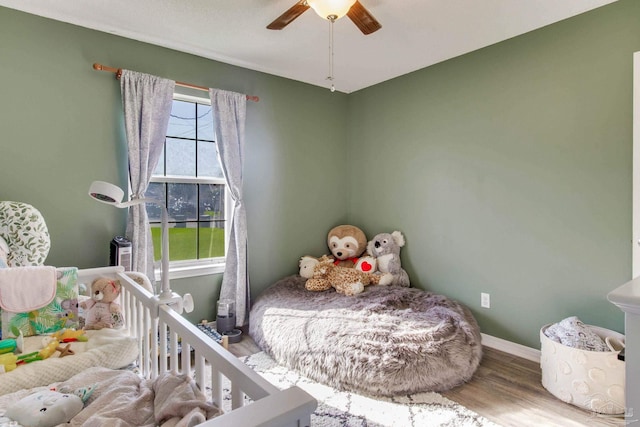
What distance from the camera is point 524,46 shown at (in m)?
2.46

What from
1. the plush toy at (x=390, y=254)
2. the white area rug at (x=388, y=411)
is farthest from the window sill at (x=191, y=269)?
the plush toy at (x=390, y=254)

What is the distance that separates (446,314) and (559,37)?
78.2 inches

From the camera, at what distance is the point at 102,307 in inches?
67.1

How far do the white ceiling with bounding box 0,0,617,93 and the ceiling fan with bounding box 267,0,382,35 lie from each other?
22cm

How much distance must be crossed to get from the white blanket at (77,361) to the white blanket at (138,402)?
0.29 ft

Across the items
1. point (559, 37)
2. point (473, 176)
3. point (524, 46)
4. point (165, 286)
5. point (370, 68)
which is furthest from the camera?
point (370, 68)

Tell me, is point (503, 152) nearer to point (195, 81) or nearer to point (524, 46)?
point (524, 46)

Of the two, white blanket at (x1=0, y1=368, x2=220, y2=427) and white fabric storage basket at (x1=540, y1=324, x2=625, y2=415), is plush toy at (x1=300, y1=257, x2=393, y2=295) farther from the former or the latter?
white blanket at (x1=0, y1=368, x2=220, y2=427)

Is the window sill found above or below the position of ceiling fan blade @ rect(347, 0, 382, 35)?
below

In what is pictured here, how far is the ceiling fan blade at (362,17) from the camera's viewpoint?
1773 millimetres

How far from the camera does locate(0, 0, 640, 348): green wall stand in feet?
→ 6.99

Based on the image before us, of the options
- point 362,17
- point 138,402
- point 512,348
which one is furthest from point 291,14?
point 512,348

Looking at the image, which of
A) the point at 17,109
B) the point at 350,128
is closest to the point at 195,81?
the point at 17,109

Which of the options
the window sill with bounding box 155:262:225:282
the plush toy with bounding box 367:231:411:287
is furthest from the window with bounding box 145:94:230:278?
the plush toy with bounding box 367:231:411:287
